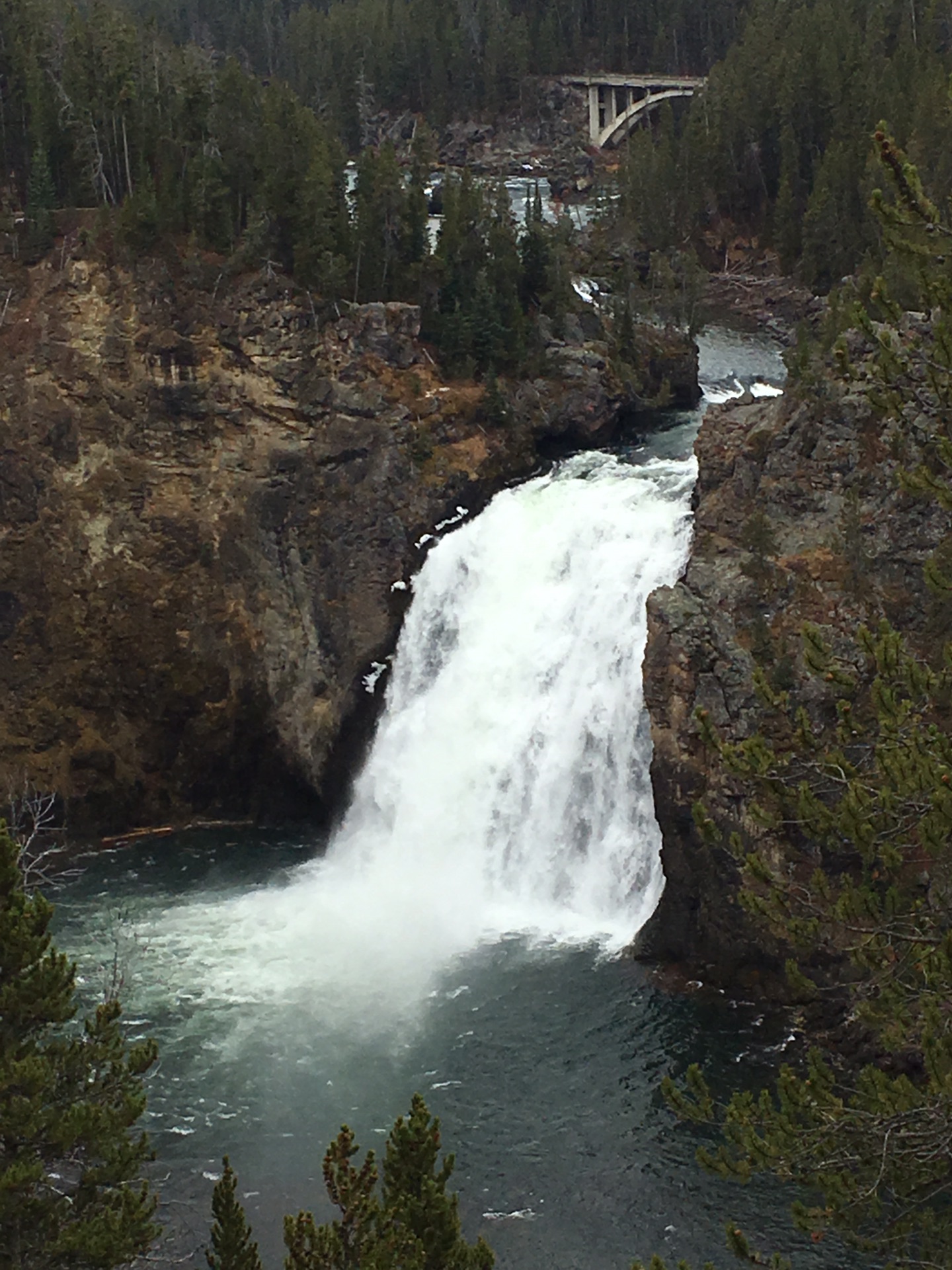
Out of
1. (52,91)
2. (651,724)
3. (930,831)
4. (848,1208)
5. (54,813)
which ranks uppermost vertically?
(52,91)

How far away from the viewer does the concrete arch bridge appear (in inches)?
4552

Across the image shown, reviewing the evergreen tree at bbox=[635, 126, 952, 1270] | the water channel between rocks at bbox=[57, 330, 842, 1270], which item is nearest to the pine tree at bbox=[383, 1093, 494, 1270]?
the evergreen tree at bbox=[635, 126, 952, 1270]

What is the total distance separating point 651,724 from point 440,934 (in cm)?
835

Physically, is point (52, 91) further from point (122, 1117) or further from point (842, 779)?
point (842, 779)

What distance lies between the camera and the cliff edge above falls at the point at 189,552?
4881 centimetres

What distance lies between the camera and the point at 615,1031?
1340 inches

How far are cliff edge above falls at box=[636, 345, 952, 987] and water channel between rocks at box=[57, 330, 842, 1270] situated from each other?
6.94ft

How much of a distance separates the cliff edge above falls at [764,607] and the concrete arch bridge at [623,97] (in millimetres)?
83211

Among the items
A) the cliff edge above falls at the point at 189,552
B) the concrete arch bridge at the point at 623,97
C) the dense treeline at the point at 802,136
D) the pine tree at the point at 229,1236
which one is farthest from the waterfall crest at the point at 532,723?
the concrete arch bridge at the point at 623,97

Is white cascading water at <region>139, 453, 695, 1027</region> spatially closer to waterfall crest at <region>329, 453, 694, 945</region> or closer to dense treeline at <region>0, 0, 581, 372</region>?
waterfall crest at <region>329, 453, 694, 945</region>

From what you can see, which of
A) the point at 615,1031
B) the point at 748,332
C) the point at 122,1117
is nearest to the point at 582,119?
the point at 748,332

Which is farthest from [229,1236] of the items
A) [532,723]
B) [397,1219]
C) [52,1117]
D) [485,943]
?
[532,723]

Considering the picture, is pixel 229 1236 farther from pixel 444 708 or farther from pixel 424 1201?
pixel 444 708

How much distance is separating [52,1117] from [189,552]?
31.3 meters
